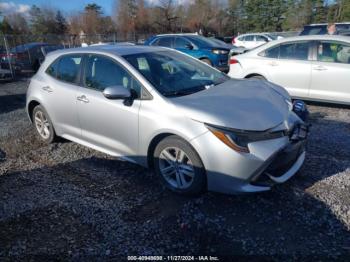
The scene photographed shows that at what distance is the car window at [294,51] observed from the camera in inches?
265

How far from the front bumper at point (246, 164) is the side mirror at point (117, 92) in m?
1.01

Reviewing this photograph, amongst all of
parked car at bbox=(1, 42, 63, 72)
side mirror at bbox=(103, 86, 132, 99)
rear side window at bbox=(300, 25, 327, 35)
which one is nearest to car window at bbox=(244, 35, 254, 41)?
rear side window at bbox=(300, 25, 327, 35)

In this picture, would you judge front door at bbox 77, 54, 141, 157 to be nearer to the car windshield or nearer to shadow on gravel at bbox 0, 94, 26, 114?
the car windshield

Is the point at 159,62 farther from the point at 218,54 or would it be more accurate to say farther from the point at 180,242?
the point at 218,54

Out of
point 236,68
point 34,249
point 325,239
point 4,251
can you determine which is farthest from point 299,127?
point 236,68

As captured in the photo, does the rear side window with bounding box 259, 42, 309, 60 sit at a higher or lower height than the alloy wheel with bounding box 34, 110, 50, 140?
higher

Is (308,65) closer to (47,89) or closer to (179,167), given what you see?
(179,167)

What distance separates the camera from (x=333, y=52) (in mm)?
6406

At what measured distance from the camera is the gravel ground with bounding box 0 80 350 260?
2760 millimetres

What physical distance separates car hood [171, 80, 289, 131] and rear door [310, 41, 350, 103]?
3.03 m

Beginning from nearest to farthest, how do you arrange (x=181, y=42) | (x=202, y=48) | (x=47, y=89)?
(x=47, y=89) → (x=202, y=48) → (x=181, y=42)

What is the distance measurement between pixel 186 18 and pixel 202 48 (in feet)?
165

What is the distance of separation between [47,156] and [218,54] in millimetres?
7722

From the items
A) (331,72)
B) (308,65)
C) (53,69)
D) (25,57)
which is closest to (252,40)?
(25,57)
